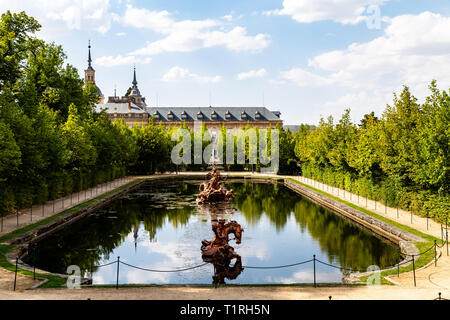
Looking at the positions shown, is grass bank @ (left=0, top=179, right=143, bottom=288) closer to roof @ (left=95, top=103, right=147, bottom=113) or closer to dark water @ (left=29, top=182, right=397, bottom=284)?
dark water @ (left=29, top=182, right=397, bottom=284)

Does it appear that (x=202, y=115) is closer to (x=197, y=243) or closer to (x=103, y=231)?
(x=103, y=231)

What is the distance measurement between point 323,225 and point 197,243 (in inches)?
395

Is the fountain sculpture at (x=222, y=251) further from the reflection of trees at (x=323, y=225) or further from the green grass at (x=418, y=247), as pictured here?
the green grass at (x=418, y=247)

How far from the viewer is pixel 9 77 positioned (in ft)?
109

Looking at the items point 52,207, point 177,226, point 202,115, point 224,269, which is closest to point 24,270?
point 224,269

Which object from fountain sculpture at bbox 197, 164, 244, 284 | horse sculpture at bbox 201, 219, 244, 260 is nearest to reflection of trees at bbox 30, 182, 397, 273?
fountain sculpture at bbox 197, 164, 244, 284

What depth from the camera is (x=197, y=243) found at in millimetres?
23531

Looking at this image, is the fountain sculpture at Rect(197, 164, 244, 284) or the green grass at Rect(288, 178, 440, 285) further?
the fountain sculpture at Rect(197, 164, 244, 284)

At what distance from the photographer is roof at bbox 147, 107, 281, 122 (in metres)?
119

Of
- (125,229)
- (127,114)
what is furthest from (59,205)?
(127,114)

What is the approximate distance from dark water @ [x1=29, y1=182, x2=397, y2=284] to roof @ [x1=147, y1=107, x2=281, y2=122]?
3277 inches

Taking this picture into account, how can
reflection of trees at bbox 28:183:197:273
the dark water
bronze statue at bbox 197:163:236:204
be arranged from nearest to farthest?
1. the dark water
2. reflection of trees at bbox 28:183:197:273
3. bronze statue at bbox 197:163:236:204
